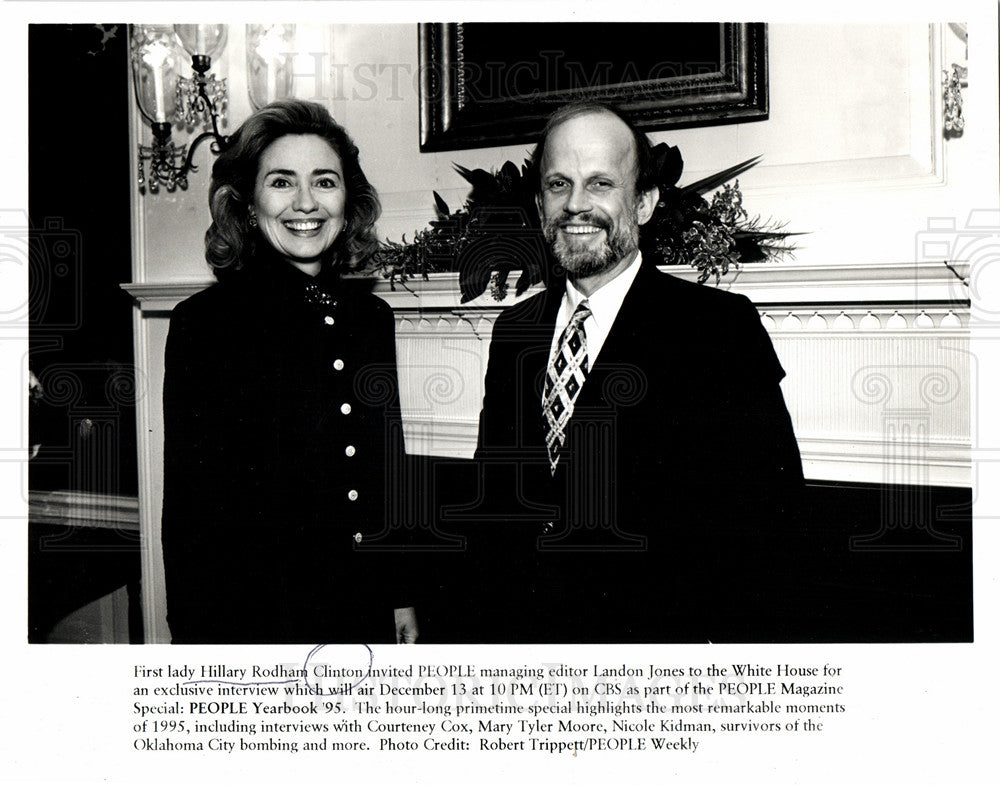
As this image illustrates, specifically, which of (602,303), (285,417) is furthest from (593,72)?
(285,417)

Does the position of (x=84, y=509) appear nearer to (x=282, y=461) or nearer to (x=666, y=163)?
(x=282, y=461)

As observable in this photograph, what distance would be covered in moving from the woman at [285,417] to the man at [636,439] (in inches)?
13.2

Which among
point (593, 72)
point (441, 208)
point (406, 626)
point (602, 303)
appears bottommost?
point (406, 626)

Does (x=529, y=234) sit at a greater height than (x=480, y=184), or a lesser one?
lesser

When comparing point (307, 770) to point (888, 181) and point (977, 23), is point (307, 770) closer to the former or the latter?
point (888, 181)

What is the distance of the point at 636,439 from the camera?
Result: 58.9 inches

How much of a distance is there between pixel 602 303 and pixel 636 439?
27cm

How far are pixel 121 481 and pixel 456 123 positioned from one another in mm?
1056

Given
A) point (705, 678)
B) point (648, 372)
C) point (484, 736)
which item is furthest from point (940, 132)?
point (484, 736)

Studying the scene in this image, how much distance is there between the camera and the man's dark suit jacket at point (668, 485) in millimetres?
1482

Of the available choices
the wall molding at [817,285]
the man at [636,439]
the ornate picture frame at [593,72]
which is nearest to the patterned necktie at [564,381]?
the man at [636,439]

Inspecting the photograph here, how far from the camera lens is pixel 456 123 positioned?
1.61 meters

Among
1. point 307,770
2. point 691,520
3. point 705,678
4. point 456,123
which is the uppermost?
point 456,123

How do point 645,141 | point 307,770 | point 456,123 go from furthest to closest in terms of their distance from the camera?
1. point 456,123
2. point 645,141
3. point 307,770
